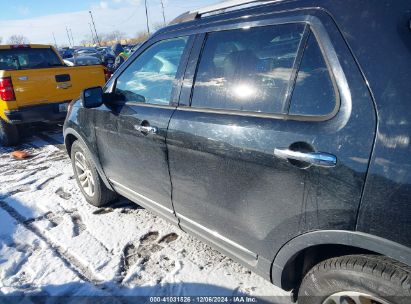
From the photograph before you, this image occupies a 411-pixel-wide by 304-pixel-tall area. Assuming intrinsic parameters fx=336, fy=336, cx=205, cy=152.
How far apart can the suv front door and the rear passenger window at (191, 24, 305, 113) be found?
0.27m

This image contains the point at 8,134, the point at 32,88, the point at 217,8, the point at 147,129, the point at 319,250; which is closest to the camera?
the point at 319,250

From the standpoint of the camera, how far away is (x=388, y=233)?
1.35m

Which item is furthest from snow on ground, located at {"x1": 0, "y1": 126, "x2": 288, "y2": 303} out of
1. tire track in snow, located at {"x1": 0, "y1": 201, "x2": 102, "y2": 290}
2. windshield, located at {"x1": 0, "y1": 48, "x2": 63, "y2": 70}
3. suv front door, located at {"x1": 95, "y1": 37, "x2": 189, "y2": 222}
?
windshield, located at {"x1": 0, "y1": 48, "x2": 63, "y2": 70}

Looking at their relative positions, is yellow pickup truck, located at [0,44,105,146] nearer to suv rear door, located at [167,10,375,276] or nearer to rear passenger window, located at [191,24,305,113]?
suv rear door, located at [167,10,375,276]

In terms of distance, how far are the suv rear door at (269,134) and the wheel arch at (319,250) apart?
0.14ft

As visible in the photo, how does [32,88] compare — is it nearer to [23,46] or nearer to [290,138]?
[23,46]

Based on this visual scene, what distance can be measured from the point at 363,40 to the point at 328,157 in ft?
1.72

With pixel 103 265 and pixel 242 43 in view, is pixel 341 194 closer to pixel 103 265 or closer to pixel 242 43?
pixel 242 43

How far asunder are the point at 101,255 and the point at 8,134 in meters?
4.88

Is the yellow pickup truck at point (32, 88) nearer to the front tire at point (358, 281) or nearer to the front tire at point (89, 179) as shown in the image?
the front tire at point (89, 179)

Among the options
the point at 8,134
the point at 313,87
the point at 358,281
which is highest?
the point at 313,87

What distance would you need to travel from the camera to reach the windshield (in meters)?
7.05

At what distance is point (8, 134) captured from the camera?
666cm

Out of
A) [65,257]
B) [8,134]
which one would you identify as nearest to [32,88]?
[8,134]
